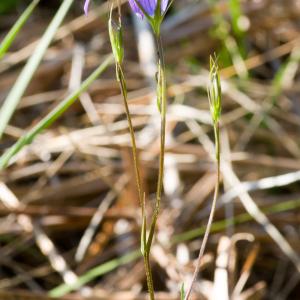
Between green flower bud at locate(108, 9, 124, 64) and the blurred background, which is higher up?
green flower bud at locate(108, 9, 124, 64)

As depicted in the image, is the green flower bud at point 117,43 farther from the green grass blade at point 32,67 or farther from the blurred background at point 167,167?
the blurred background at point 167,167

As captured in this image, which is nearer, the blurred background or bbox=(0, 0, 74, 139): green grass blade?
bbox=(0, 0, 74, 139): green grass blade

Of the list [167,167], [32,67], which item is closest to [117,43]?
[32,67]

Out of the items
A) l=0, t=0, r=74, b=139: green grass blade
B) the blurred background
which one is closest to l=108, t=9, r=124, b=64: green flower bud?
l=0, t=0, r=74, b=139: green grass blade

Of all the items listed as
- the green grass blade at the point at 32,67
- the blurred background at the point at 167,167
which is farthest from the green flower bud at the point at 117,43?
the blurred background at the point at 167,167

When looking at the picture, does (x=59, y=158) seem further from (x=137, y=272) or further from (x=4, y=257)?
(x=137, y=272)

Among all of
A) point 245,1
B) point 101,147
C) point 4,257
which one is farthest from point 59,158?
point 245,1

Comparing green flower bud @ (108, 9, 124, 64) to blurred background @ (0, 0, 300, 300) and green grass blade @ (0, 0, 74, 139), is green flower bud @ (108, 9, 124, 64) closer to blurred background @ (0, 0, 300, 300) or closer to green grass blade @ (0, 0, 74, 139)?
green grass blade @ (0, 0, 74, 139)

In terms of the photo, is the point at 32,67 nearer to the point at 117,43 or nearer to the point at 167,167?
the point at 117,43
